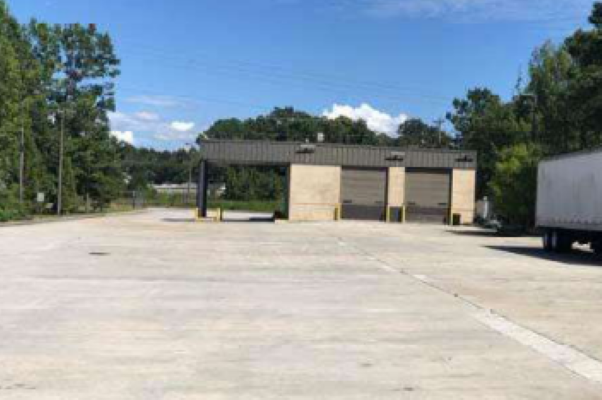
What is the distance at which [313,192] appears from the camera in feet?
218

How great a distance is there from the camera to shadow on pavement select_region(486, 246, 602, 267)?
29.1m

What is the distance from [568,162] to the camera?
33.4m

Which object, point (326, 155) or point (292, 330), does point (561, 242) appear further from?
point (326, 155)

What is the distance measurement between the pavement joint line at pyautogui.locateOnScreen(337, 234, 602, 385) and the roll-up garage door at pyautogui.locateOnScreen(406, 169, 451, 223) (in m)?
51.7

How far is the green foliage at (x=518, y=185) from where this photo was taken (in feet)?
172

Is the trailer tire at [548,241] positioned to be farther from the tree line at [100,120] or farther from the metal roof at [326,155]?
the metal roof at [326,155]

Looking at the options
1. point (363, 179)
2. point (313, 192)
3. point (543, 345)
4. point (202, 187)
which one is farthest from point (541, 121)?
point (543, 345)

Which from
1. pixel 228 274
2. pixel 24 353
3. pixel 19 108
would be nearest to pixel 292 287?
pixel 228 274

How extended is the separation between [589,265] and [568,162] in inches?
263

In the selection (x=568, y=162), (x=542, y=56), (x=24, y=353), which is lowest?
(x=24, y=353)

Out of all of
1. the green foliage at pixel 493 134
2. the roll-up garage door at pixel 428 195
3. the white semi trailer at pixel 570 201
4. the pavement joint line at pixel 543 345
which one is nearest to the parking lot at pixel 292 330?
the pavement joint line at pixel 543 345

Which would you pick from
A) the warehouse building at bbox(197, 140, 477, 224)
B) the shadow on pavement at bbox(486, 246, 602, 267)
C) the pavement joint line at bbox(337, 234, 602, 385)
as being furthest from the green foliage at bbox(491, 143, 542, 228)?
the pavement joint line at bbox(337, 234, 602, 385)

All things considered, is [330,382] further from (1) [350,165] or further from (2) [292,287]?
(1) [350,165]

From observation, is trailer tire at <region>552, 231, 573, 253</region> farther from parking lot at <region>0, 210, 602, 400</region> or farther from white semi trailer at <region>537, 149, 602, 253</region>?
parking lot at <region>0, 210, 602, 400</region>
